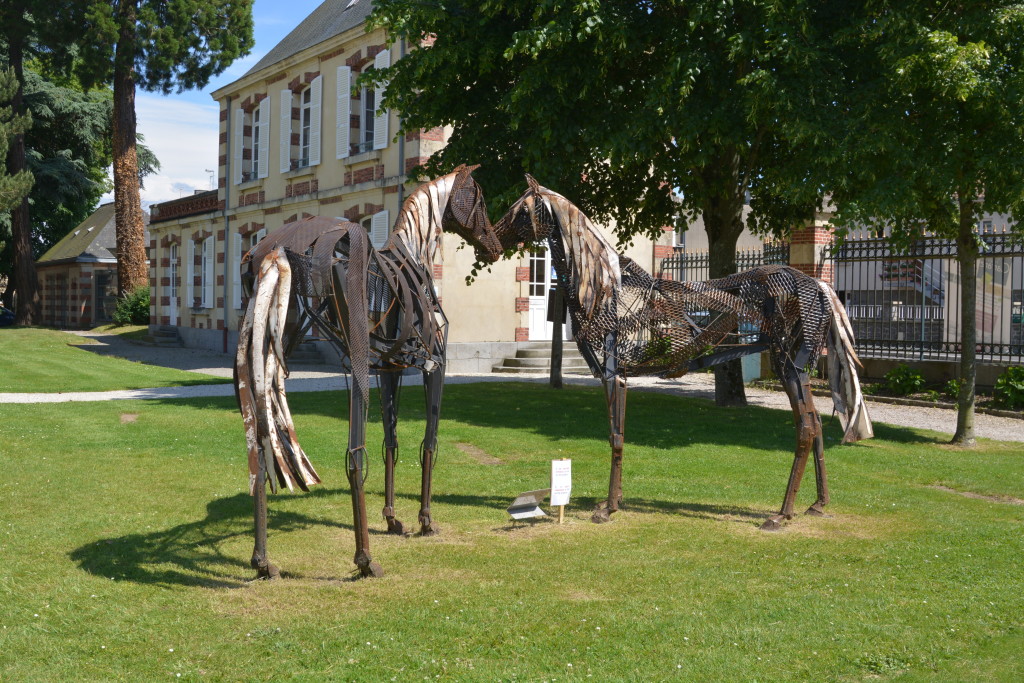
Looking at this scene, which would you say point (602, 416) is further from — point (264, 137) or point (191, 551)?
point (264, 137)

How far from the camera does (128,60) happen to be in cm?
2739

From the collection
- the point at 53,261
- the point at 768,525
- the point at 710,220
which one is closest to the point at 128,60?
the point at 53,261

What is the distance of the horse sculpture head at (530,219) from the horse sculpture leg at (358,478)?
2307 millimetres

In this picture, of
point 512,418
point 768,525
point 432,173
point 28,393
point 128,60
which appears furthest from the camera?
point 128,60

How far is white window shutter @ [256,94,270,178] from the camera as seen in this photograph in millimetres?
25016

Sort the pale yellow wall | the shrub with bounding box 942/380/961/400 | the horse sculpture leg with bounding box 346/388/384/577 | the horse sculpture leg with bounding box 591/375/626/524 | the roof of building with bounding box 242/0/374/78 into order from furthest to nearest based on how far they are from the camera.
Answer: the roof of building with bounding box 242/0/374/78 < the pale yellow wall < the shrub with bounding box 942/380/961/400 < the horse sculpture leg with bounding box 591/375/626/524 < the horse sculpture leg with bounding box 346/388/384/577

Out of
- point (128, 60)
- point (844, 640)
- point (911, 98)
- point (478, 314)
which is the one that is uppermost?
point (128, 60)

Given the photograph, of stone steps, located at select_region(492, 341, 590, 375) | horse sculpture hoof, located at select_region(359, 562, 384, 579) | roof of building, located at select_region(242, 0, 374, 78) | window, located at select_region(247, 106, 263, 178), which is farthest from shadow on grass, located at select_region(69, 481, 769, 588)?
window, located at select_region(247, 106, 263, 178)

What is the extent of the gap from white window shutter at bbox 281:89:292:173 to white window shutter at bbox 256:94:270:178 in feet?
3.34

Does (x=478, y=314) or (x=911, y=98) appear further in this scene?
(x=478, y=314)

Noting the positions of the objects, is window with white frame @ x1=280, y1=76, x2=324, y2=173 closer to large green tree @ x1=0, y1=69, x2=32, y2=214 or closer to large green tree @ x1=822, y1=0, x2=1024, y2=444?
large green tree @ x1=0, y1=69, x2=32, y2=214

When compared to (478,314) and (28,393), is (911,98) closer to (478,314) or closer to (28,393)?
(478,314)

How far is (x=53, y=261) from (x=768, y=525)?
125 feet

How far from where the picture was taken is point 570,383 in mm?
17656
